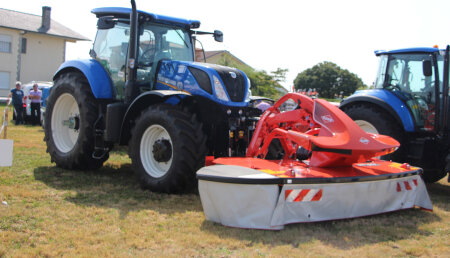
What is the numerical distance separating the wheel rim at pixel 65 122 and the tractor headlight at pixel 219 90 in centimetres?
279

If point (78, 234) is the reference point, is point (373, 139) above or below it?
above

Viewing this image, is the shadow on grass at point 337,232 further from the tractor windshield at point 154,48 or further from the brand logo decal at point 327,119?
the tractor windshield at point 154,48

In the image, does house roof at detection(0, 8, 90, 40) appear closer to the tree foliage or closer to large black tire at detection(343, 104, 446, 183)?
the tree foliage

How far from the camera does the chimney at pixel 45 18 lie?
35.2m

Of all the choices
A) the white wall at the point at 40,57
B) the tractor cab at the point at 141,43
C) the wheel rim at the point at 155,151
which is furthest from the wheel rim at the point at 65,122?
Answer: the white wall at the point at 40,57

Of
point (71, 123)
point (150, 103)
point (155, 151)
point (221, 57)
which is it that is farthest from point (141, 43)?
point (221, 57)

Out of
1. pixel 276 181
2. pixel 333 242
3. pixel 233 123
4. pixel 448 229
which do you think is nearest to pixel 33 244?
pixel 276 181

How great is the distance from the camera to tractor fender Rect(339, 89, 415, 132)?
715 centimetres

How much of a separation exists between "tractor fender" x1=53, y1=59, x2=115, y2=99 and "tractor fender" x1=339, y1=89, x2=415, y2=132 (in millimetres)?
3970

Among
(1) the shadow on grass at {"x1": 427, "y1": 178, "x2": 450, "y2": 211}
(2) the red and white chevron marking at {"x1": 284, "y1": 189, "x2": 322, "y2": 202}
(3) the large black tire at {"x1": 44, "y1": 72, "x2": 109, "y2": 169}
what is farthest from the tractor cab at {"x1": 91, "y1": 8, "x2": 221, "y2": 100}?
(1) the shadow on grass at {"x1": 427, "y1": 178, "x2": 450, "y2": 211}

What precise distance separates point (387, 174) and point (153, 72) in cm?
361

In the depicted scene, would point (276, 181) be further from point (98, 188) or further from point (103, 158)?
point (103, 158)

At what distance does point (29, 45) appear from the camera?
114 feet

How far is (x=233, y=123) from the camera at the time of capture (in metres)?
6.33
